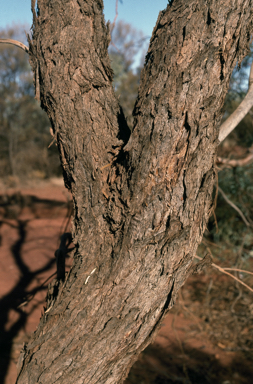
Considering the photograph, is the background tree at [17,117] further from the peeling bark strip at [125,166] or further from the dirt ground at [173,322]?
the peeling bark strip at [125,166]

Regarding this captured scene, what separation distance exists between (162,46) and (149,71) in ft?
0.33

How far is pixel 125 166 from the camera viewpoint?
3.90ft

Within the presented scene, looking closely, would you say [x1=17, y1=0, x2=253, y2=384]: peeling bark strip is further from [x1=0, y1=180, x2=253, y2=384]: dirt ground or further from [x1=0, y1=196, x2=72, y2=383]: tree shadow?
[x1=0, y1=196, x2=72, y2=383]: tree shadow

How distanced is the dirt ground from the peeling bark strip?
77 centimetres

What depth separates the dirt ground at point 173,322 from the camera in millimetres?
3193

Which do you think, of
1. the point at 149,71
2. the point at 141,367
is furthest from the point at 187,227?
the point at 141,367

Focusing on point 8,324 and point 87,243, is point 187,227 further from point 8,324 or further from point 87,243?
point 8,324

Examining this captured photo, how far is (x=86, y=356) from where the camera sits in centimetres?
116

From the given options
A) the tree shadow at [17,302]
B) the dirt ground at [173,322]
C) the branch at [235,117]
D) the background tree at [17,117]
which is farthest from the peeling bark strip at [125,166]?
the background tree at [17,117]

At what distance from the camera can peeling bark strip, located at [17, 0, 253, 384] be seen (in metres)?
1.08

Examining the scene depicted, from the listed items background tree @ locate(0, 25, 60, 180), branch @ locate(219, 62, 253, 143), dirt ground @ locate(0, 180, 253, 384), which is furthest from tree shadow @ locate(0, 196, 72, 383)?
background tree @ locate(0, 25, 60, 180)

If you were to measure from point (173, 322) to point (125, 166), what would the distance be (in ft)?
6.24

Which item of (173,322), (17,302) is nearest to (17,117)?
(17,302)

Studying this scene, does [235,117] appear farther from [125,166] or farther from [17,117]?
[17,117]
